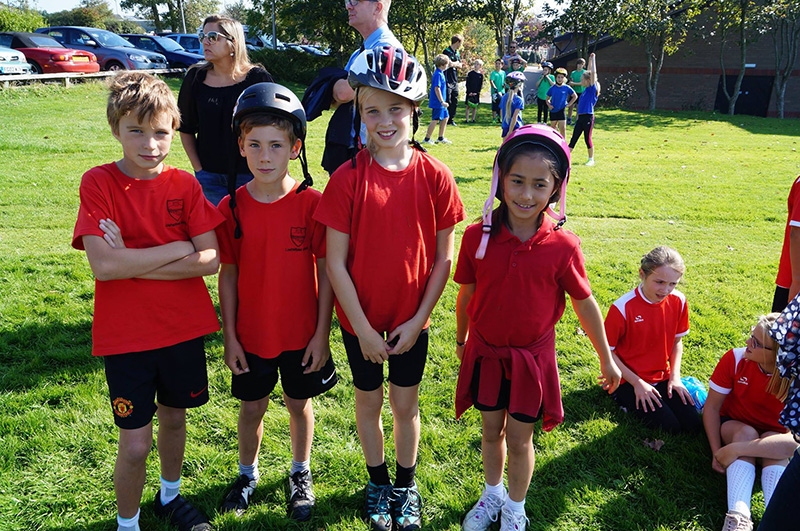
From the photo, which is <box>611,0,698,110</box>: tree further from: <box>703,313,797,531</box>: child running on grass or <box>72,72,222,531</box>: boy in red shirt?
<box>72,72,222,531</box>: boy in red shirt

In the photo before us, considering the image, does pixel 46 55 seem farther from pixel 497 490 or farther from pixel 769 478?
pixel 769 478

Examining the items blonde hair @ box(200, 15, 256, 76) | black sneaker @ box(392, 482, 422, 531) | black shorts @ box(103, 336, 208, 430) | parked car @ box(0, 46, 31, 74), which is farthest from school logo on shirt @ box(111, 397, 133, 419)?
parked car @ box(0, 46, 31, 74)

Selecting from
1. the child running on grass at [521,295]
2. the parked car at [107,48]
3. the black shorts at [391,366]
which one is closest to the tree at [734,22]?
the parked car at [107,48]

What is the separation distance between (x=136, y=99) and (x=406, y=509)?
2353mm

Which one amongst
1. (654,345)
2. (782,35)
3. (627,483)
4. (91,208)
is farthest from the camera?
(782,35)

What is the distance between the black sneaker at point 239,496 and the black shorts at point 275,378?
0.53m


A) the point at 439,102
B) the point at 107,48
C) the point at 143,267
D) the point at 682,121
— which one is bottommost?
the point at 143,267

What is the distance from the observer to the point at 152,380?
2500 mm

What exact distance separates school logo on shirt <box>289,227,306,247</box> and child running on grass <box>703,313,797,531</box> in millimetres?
2207

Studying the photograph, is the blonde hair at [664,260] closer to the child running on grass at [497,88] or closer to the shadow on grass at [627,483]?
the shadow on grass at [627,483]

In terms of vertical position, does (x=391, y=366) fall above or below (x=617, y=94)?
below

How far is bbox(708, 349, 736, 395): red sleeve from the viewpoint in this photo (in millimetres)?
3252

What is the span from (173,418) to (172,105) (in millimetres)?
1496

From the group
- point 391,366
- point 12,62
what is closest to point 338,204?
point 391,366
